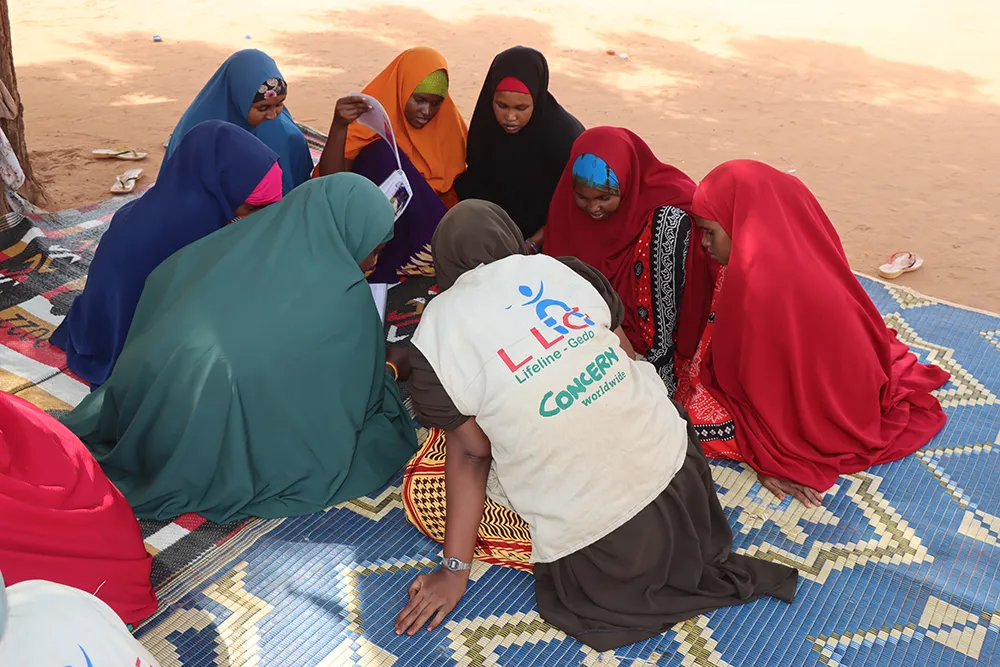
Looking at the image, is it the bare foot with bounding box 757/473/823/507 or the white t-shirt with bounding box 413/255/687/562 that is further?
the bare foot with bounding box 757/473/823/507

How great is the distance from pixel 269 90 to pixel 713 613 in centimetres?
305

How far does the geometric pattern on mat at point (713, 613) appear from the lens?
218 cm

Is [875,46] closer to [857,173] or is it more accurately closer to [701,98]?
[701,98]

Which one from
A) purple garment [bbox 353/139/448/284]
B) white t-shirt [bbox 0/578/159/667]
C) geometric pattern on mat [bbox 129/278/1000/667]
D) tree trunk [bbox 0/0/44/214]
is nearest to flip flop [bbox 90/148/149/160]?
tree trunk [bbox 0/0/44/214]

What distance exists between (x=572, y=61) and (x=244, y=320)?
6.38 meters

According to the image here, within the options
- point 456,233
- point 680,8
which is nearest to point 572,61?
point 680,8

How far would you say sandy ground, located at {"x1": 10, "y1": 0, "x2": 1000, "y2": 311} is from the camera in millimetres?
5230

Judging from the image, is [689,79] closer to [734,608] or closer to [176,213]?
[176,213]

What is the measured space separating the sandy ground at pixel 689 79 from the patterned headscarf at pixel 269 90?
1509mm

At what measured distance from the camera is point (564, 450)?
1.94 meters

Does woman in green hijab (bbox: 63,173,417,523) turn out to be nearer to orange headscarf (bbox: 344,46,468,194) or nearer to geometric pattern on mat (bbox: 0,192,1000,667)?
geometric pattern on mat (bbox: 0,192,1000,667)

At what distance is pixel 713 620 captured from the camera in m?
2.26

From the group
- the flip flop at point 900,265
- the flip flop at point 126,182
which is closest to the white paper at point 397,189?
the flip flop at point 126,182

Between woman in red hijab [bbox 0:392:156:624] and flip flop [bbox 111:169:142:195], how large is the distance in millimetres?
3109
